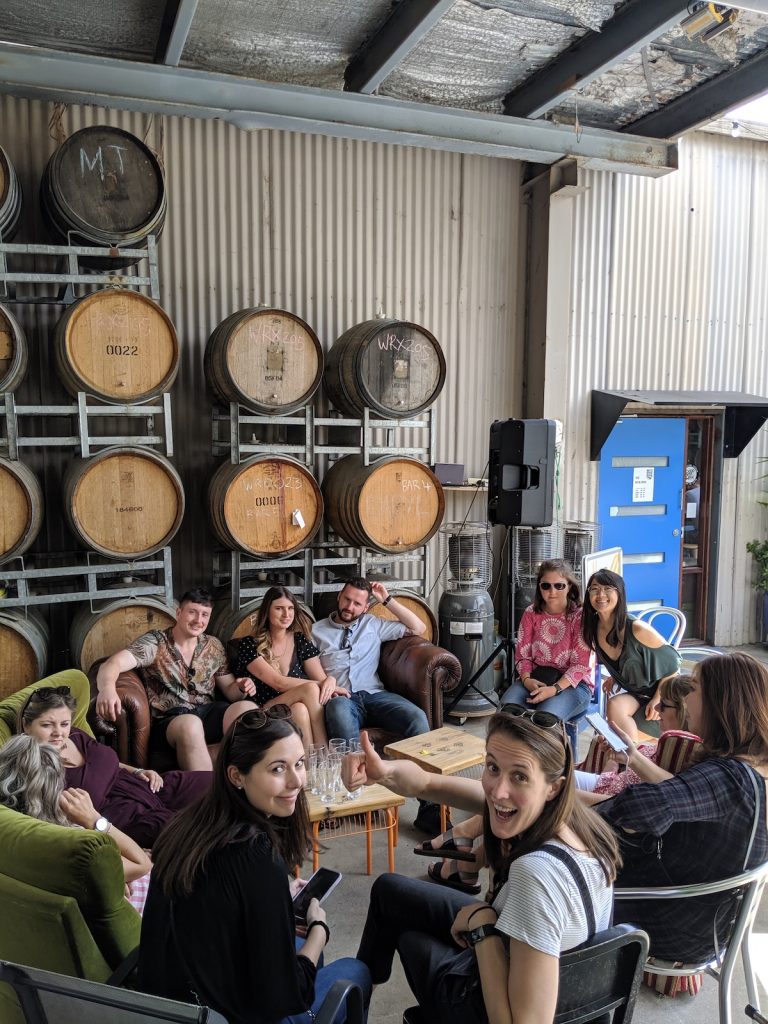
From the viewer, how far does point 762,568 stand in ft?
22.5

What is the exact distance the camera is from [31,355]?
469 centimetres

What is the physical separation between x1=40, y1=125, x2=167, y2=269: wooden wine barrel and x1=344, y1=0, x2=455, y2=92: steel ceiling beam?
1.41 m

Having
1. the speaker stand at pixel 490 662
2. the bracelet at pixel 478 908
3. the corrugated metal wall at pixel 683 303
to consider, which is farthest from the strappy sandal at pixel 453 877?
the corrugated metal wall at pixel 683 303

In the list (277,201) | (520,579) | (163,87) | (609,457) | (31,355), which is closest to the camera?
(163,87)

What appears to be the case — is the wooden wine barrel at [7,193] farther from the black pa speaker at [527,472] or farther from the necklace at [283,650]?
the black pa speaker at [527,472]

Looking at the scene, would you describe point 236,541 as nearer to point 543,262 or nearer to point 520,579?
point 520,579

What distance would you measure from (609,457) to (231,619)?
3.48 metres

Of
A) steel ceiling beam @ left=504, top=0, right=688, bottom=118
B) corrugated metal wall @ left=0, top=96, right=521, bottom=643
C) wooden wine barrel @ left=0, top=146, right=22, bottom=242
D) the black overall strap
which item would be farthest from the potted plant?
wooden wine barrel @ left=0, top=146, right=22, bottom=242

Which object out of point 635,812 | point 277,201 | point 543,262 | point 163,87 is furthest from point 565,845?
point 543,262

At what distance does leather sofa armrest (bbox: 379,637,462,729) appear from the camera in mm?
4273

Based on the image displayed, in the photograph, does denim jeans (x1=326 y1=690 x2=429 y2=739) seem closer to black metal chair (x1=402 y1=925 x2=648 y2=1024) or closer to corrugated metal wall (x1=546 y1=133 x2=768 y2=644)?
black metal chair (x1=402 y1=925 x2=648 y2=1024)

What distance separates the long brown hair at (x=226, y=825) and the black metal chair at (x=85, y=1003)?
273 mm

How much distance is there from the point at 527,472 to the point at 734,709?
10.0 feet

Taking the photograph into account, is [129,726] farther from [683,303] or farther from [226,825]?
[683,303]
